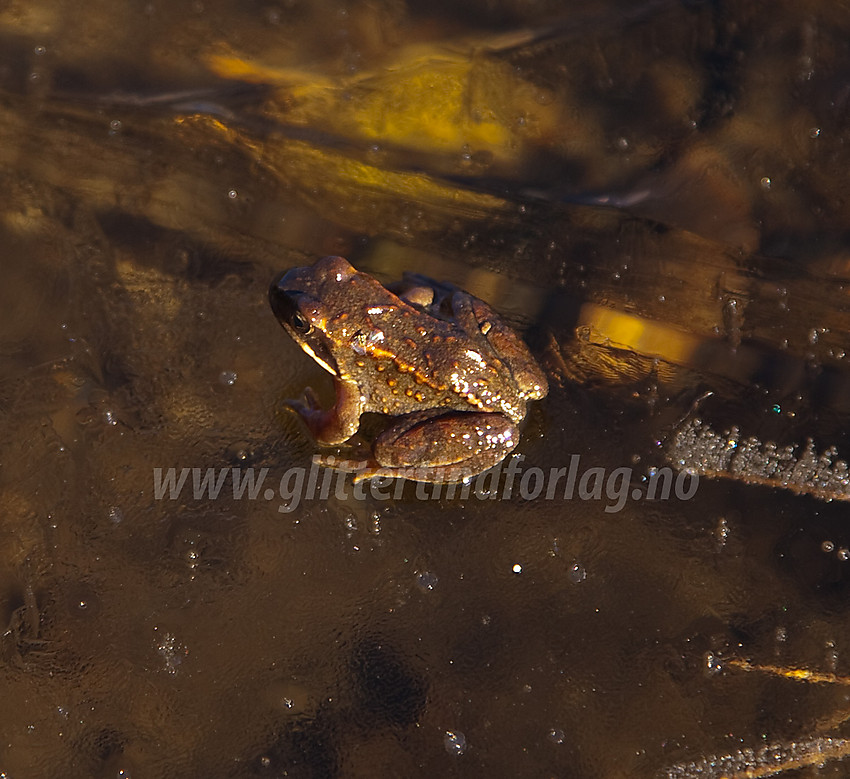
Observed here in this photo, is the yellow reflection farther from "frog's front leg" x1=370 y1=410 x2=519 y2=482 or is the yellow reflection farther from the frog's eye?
the frog's eye

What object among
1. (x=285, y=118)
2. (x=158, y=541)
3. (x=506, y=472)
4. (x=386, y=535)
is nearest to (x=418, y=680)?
(x=386, y=535)

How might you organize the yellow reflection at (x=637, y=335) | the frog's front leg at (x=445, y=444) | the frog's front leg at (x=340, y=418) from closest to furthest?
the frog's front leg at (x=445, y=444) < the frog's front leg at (x=340, y=418) < the yellow reflection at (x=637, y=335)

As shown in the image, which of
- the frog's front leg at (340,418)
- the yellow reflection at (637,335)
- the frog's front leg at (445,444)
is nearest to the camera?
the frog's front leg at (445,444)

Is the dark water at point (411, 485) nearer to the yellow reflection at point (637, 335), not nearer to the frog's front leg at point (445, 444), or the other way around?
the yellow reflection at point (637, 335)

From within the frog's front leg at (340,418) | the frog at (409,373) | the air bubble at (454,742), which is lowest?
the air bubble at (454,742)

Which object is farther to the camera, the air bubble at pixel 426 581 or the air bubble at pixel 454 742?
the air bubble at pixel 426 581

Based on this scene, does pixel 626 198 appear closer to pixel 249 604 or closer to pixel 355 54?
pixel 355 54

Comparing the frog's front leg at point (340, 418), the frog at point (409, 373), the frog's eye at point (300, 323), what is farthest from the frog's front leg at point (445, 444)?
the frog's eye at point (300, 323)
